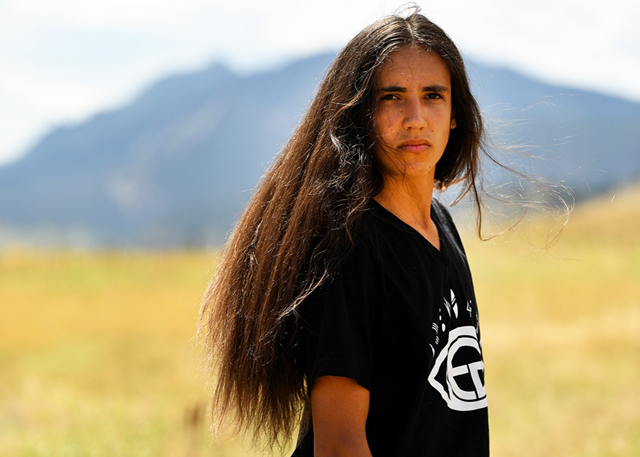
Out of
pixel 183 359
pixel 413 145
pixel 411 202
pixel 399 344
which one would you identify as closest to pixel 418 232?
pixel 411 202

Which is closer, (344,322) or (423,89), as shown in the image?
(344,322)

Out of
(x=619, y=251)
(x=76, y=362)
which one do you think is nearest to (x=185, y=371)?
(x=76, y=362)

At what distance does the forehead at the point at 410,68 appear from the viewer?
1.97 m

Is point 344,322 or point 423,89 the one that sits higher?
point 423,89

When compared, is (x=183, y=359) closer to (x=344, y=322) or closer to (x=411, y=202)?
(x=411, y=202)

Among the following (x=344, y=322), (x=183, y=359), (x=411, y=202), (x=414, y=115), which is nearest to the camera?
(x=344, y=322)

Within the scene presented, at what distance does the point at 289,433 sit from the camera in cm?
204

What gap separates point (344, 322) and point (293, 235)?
0.30 metres

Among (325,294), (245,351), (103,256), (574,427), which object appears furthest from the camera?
(103,256)

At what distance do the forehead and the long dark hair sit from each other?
0.8 inches

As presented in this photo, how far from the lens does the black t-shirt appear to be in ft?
5.48

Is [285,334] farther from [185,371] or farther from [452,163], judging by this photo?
[185,371]

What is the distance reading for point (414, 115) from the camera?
1.94 meters

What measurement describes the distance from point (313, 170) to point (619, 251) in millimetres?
30520
